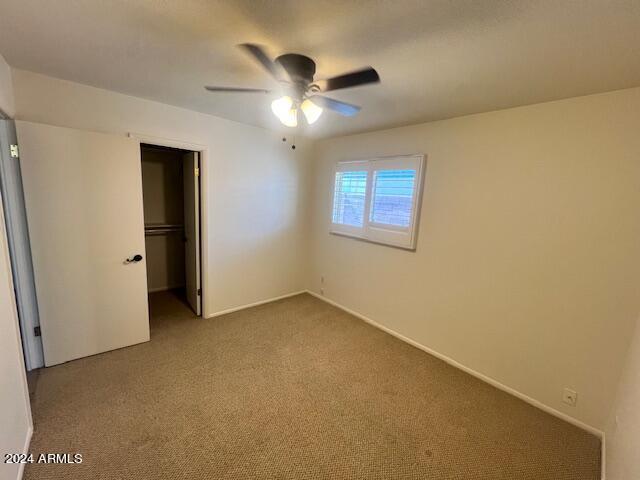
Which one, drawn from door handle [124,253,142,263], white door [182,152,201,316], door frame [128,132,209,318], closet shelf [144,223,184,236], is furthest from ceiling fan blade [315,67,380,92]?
closet shelf [144,223,184,236]

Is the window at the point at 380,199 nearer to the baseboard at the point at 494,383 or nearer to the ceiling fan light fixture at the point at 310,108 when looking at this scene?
the baseboard at the point at 494,383

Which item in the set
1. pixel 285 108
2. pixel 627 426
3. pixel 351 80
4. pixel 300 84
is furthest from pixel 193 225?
pixel 627 426

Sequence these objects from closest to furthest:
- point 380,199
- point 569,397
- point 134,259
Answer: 1. point 569,397
2. point 134,259
3. point 380,199

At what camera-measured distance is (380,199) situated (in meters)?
3.14

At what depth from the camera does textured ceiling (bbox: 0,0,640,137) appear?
1.14 m

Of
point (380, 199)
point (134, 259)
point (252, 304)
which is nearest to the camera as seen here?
point (134, 259)

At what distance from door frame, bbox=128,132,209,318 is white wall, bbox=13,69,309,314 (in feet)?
0.13

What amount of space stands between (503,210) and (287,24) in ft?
6.90

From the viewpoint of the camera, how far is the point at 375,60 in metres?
1.58

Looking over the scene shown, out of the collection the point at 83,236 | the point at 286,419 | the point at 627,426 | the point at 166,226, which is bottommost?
the point at 286,419

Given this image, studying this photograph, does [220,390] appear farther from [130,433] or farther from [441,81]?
[441,81]

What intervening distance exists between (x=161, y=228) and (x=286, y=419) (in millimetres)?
3408

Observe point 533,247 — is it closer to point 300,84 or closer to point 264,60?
point 300,84

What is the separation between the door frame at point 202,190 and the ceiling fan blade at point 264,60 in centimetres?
158
